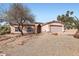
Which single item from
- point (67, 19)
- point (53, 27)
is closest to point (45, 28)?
point (53, 27)

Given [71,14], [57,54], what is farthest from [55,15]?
[57,54]

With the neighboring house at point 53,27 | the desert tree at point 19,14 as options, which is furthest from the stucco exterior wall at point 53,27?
the desert tree at point 19,14

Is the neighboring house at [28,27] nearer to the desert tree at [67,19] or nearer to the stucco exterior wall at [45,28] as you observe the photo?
the stucco exterior wall at [45,28]

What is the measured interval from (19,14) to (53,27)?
0.35 meters

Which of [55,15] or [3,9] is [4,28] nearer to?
[3,9]

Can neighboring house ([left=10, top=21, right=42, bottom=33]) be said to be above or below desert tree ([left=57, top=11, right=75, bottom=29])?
below

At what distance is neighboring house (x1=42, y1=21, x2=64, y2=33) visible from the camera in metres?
2.86

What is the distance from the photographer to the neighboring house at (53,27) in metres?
2.86

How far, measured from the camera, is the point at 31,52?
2.83 meters

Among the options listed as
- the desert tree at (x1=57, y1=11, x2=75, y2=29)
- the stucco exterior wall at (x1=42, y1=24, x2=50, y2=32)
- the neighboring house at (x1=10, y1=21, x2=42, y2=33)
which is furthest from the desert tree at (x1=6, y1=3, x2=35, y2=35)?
the desert tree at (x1=57, y1=11, x2=75, y2=29)

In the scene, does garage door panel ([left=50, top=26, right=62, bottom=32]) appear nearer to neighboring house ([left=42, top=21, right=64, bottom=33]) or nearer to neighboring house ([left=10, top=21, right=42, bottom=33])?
neighboring house ([left=42, top=21, right=64, bottom=33])

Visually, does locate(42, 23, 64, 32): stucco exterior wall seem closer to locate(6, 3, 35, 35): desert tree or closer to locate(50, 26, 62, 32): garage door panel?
locate(50, 26, 62, 32): garage door panel

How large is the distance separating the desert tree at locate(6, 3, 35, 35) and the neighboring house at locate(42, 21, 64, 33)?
144 millimetres

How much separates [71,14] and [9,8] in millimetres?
594
